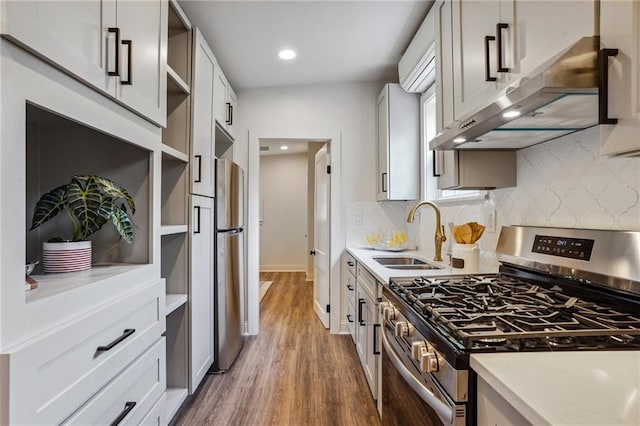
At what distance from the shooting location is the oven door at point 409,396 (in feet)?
2.82

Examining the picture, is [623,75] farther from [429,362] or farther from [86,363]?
[86,363]

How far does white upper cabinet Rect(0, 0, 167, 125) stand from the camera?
0.83 m

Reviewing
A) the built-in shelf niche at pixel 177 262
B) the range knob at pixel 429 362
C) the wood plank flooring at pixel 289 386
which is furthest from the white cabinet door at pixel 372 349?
the built-in shelf niche at pixel 177 262

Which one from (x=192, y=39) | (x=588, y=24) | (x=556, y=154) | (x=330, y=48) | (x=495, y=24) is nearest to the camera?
(x=588, y=24)

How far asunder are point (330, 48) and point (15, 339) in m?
2.57

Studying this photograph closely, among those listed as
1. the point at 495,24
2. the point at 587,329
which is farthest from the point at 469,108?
the point at 587,329

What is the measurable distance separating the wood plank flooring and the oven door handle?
3.07 feet

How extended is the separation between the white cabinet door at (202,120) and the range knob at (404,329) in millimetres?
1455

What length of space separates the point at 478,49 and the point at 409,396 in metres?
1.37

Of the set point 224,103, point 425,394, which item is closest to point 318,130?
point 224,103

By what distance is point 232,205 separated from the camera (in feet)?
9.04

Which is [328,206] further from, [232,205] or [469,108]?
[469,108]

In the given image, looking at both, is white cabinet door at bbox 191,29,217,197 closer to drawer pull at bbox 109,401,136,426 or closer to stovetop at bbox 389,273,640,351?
drawer pull at bbox 109,401,136,426

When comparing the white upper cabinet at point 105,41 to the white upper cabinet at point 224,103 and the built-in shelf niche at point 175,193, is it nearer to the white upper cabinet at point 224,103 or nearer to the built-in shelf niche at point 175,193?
the built-in shelf niche at point 175,193
